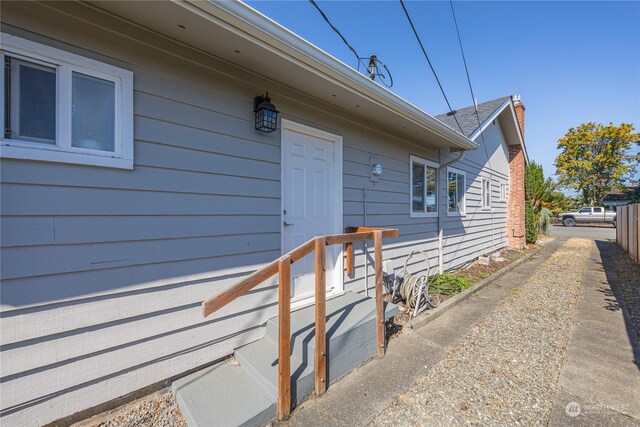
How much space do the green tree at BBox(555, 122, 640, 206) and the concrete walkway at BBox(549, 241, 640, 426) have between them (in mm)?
31570

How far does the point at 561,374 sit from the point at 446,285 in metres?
2.65

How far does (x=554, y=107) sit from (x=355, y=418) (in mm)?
14071

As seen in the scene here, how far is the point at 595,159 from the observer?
88.4 ft

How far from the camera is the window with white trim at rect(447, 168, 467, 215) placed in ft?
21.6

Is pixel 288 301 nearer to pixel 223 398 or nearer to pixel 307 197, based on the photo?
pixel 223 398

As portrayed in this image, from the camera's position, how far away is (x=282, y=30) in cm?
228

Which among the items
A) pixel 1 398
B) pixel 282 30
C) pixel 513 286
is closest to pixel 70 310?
pixel 1 398

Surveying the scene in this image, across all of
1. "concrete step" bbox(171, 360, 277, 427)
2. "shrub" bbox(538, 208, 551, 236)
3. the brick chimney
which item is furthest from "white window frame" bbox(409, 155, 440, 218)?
"shrub" bbox(538, 208, 551, 236)

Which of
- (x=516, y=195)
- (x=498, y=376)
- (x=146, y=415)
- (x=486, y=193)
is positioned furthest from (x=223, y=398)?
(x=516, y=195)

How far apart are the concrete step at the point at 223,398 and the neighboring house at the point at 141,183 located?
188mm

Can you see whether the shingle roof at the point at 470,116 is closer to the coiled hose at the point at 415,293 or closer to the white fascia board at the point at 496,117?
the white fascia board at the point at 496,117

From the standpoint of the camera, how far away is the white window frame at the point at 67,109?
66.5 inches

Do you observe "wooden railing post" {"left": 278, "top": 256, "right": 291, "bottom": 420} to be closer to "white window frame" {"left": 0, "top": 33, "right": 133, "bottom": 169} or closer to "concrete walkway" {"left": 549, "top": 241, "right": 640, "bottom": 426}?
"white window frame" {"left": 0, "top": 33, "right": 133, "bottom": 169}

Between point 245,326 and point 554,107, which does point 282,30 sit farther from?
point 554,107
